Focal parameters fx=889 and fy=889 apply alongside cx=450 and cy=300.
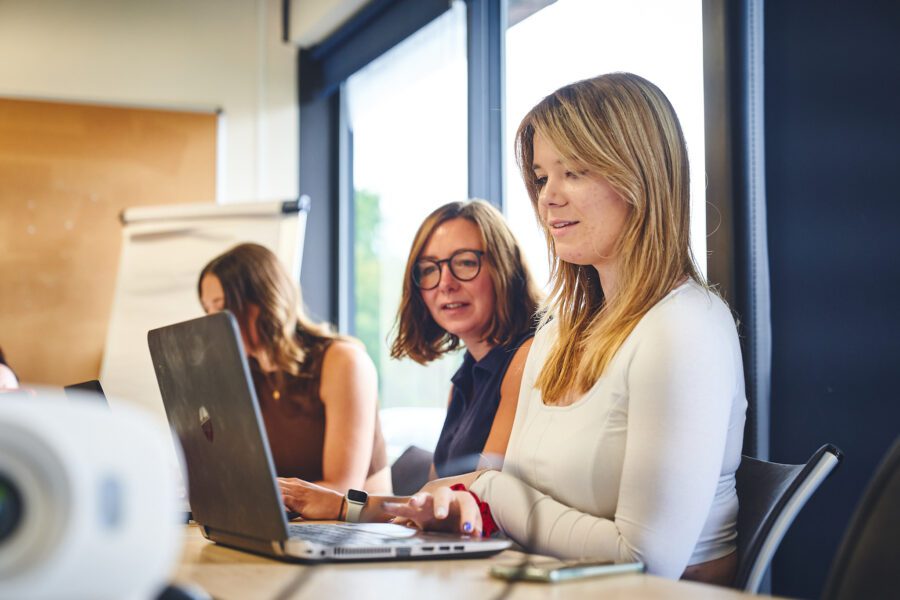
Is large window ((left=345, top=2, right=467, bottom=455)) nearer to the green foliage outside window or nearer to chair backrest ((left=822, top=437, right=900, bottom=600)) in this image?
the green foliage outside window

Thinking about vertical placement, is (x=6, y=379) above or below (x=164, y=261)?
below

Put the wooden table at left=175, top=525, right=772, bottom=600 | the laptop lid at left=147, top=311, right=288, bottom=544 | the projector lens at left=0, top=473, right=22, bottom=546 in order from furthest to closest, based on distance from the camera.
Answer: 1. the laptop lid at left=147, top=311, right=288, bottom=544
2. the wooden table at left=175, top=525, right=772, bottom=600
3. the projector lens at left=0, top=473, right=22, bottom=546

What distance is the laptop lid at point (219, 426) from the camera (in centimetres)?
100

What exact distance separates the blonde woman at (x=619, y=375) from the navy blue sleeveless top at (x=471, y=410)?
0.36m

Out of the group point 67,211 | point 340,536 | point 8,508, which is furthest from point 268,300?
point 8,508

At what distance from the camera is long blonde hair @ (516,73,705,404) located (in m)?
1.37

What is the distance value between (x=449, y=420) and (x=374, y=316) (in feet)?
6.39

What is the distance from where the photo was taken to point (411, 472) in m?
2.03

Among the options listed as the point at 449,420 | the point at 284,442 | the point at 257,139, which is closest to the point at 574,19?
the point at 449,420

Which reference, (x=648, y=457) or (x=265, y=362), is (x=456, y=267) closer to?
(x=265, y=362)

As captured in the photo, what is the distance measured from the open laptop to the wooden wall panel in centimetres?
306

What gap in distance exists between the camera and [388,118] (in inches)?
155

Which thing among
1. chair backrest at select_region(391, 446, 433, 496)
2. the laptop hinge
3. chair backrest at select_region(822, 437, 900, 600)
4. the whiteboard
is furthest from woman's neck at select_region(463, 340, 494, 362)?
the whiteboard

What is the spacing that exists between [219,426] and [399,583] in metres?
0.31
